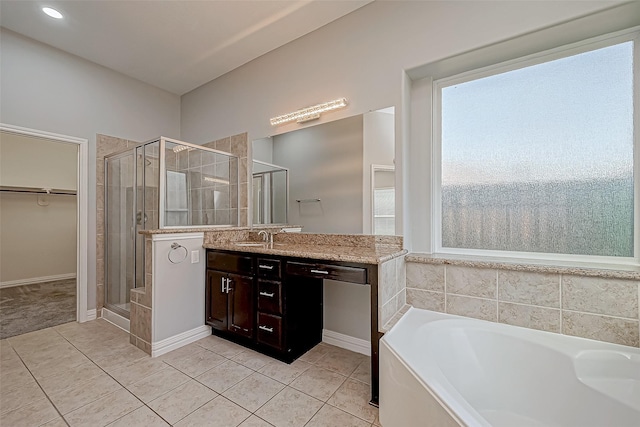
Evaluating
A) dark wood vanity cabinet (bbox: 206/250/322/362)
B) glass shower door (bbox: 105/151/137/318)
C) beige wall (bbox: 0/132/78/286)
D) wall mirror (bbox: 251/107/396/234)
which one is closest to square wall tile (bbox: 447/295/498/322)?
wall mirror (bbox: 251/107/396/234)

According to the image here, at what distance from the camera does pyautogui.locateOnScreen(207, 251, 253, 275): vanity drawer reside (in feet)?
7.22

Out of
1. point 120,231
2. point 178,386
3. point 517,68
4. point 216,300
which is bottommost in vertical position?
point 178,386

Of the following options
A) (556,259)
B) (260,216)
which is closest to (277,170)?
(260,216)

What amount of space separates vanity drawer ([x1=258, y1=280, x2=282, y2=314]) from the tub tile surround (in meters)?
0.97

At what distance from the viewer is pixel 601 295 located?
1.45 meters

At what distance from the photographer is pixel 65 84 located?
2.83m

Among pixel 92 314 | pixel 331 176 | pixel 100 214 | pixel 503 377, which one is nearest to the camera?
pixel 503 377

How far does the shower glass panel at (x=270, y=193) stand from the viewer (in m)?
2.71

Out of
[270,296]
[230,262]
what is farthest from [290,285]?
[230,262]

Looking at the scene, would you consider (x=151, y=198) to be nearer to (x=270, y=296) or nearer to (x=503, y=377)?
(x=270, y=296)

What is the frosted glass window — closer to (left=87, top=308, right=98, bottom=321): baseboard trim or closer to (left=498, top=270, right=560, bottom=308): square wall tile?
(left=498, top=270, right=560, bottom=308): square wall tile

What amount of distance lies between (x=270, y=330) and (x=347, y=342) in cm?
68

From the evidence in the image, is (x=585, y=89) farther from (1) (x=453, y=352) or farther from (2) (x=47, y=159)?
(2) (x=47, y=159)

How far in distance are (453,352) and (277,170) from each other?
83.3 inches
